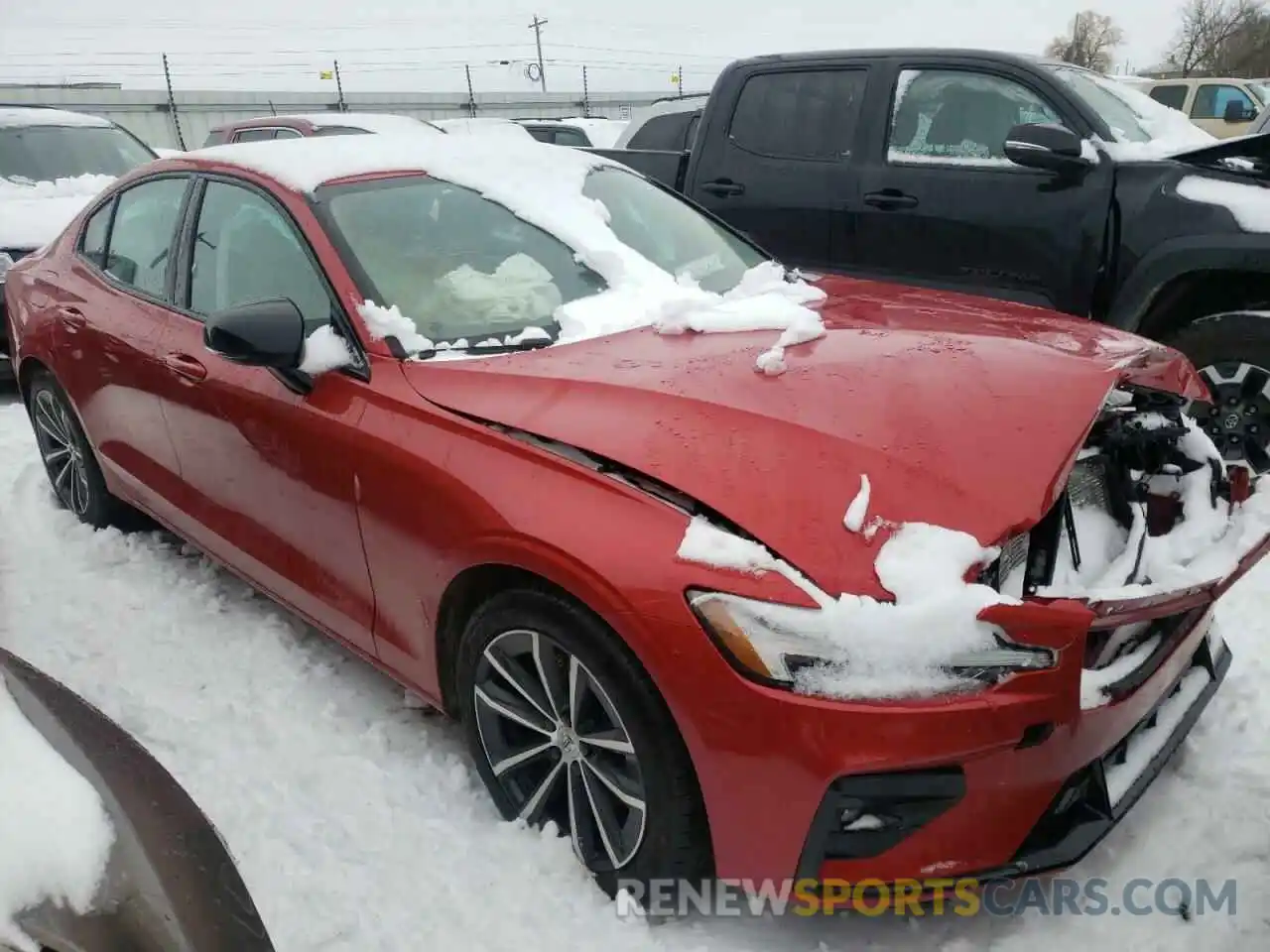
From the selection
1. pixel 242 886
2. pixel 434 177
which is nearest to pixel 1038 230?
pixel 434 177

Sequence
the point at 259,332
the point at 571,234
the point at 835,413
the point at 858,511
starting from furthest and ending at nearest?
the point at 571,234 < the point at 259,332 < the point at 835,413 < the point at 858,511

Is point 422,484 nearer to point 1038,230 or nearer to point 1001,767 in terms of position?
point 1001,767

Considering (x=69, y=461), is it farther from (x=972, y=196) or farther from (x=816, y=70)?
(x=972, y=196)

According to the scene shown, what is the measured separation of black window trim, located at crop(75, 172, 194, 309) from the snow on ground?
42.9 inches

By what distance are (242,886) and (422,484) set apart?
3.17ft

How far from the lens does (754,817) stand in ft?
6.04

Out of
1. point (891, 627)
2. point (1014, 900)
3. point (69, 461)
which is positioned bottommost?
point (1014, 900)

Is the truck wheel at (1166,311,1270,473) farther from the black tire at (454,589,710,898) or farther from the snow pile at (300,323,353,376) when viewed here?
the snow pile at (300,323,353,376)

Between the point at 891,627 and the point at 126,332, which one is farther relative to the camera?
the point at 126,332

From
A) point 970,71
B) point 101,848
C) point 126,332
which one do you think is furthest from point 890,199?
point 101,848

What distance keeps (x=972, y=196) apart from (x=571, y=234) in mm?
2270

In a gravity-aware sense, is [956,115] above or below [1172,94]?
above

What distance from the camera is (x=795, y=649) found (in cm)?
174

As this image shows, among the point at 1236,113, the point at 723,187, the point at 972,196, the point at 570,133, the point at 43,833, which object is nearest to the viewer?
the point at 43,833
